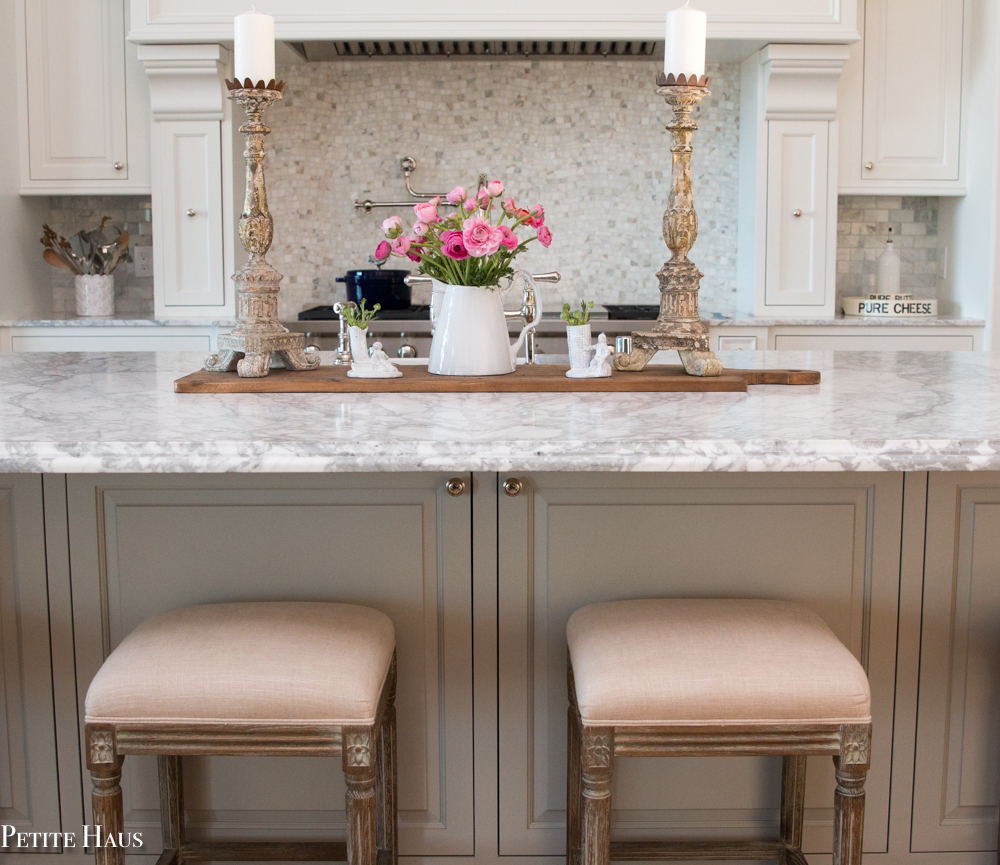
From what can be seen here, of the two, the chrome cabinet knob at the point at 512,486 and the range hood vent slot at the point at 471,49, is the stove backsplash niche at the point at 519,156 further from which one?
the chrome cabinet knob at the point at 512,486

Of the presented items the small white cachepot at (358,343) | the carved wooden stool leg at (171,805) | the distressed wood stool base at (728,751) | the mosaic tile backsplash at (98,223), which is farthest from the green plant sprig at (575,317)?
the mosaic tile backsplash at (98,223)

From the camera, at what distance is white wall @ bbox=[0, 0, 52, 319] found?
388 cm

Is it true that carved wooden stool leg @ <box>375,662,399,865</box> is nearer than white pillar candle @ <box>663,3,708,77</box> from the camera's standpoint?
Yes

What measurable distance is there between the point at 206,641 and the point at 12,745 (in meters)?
0.58

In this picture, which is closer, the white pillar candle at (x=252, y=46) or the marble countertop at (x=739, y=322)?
the white pillar candle at (x=252, y=46)

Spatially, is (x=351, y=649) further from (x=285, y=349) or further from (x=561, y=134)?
(x=561, y=134)

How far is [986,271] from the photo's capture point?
3.87 meters

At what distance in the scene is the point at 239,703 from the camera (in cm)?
129

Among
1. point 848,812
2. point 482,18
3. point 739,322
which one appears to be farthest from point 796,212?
point 848,812

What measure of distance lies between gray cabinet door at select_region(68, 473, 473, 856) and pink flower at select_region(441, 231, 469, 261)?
47cm

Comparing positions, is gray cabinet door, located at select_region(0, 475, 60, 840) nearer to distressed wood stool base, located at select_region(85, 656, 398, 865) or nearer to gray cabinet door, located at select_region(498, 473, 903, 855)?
distressed wood stool base, located at select_region(85, 656, 398, 865)

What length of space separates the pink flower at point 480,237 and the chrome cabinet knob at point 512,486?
1.49 feet

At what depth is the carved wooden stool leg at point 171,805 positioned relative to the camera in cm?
166

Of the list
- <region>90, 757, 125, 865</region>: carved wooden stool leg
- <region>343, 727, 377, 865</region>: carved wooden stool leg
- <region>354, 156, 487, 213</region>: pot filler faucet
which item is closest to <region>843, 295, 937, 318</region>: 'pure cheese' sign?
<region>354, 156, 487, 213</region>: pot filler faucet
